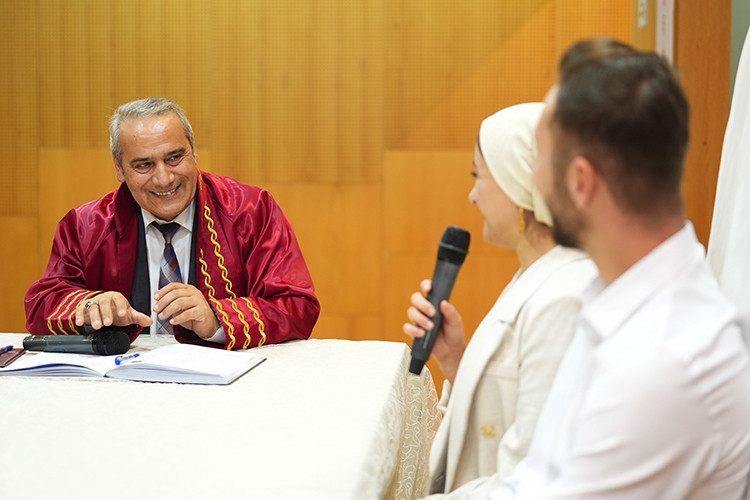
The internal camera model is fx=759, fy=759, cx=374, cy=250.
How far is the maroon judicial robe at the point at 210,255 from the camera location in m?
2.39

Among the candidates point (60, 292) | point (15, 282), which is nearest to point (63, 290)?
point (60, 292)

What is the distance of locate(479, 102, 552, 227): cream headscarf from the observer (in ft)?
4.48

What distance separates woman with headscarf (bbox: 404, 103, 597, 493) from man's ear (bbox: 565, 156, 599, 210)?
0.41m

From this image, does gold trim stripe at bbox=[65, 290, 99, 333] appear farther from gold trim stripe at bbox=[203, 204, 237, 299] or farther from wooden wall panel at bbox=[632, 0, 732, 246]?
wooden wall panel at bbox=[632, 0, 732, 246]

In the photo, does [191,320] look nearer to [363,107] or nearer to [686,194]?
[686,194]

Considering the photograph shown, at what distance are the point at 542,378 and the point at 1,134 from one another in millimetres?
3689

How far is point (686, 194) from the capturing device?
9.12 feet

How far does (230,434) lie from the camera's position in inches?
57.1

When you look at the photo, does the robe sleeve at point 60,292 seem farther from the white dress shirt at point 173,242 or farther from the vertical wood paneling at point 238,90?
the vertical wood paneling at point 238,90

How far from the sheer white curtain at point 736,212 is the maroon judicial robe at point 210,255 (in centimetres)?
132

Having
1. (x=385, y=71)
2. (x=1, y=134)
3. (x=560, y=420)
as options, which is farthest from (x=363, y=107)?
(x=560, y=420)

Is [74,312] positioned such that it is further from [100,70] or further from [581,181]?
[100,70]

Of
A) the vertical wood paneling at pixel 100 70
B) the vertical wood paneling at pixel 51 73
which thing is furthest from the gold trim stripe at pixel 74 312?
the vertical wood paneling at pixel 51 73

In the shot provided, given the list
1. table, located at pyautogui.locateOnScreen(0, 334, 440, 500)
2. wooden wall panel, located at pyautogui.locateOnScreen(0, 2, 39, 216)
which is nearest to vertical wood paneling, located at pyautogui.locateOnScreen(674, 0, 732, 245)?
table, located at pyautogui.locateOnScreen(0, 334, 440, 500)
